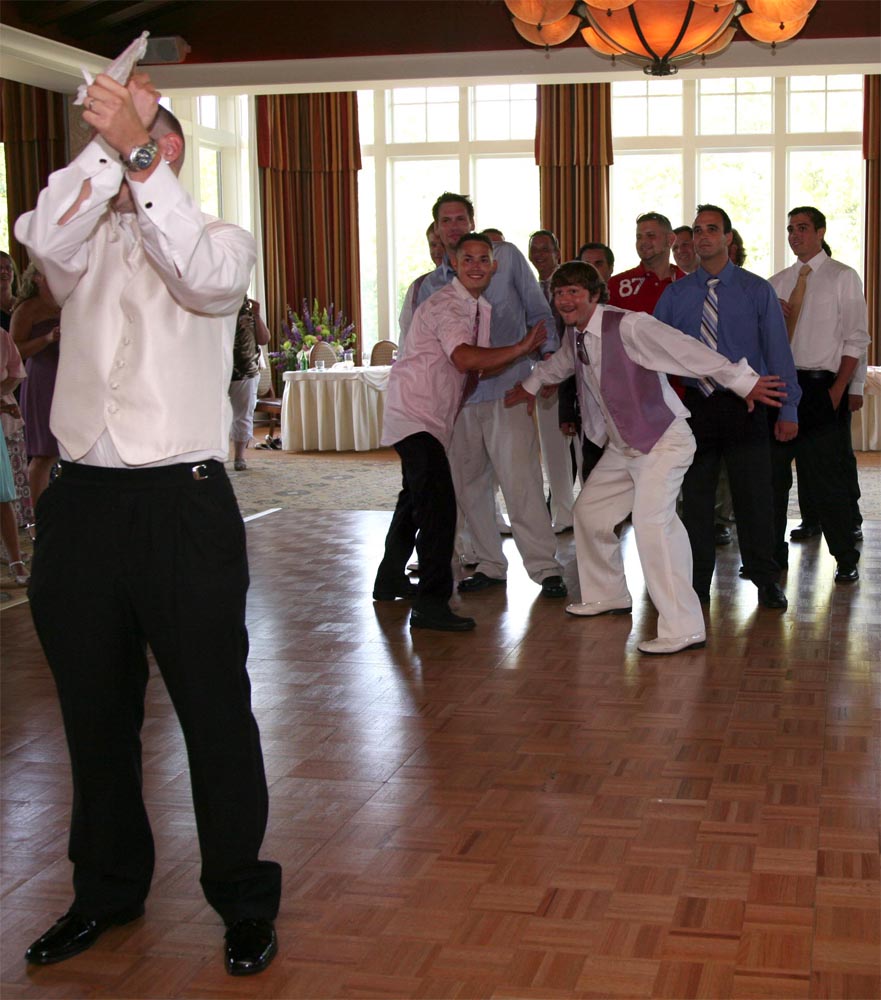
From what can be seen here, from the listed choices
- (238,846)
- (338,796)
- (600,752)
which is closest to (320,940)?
(238,846)

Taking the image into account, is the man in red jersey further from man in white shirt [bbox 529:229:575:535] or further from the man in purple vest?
the man in purple vest

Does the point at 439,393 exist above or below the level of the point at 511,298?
below

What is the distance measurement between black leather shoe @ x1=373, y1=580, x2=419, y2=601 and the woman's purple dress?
1802 mm

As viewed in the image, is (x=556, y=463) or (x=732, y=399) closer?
(x=732, y=399)

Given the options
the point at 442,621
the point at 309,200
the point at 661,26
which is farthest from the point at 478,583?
the point at 309,200

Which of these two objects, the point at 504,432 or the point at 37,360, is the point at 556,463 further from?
the point at 37,360

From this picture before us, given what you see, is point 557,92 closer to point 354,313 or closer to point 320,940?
point 354,313

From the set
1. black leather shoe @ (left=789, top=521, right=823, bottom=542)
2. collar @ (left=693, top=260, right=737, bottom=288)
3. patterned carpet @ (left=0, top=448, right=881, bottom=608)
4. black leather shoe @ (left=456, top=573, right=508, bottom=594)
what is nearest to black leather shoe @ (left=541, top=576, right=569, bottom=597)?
black leather shoe @ (left=456, top=573, right=508, bottom=594)

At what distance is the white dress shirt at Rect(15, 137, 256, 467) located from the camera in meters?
2.04

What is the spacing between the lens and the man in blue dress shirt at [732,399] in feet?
15.8

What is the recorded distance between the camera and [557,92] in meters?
13.2

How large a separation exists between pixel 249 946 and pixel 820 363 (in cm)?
417

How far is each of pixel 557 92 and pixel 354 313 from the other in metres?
3.22

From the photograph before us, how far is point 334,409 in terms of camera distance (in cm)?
1095
